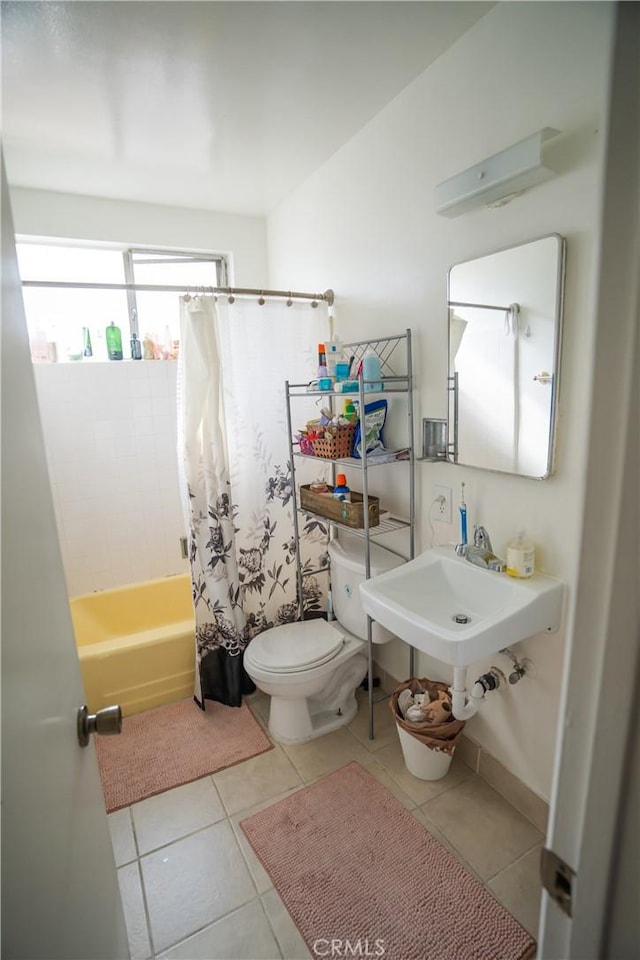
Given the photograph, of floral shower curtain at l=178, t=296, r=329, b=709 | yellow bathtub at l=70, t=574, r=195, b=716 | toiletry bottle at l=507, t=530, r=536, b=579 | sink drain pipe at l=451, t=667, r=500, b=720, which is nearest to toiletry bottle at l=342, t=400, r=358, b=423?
floral shower curtain at l=178, t=296, r=329, b=709

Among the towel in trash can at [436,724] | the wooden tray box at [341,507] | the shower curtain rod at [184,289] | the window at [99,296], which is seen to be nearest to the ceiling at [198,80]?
the window at [99,296]

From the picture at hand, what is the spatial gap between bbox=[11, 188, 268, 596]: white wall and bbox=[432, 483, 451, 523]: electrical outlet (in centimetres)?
177

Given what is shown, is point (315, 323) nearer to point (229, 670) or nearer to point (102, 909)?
point (229, 670)

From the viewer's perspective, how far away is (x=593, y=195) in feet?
4.08

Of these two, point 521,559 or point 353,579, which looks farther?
point 353,579

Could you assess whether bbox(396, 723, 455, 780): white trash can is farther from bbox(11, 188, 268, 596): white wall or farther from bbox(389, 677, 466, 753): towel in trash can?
bbox(11, 188, 268, 596): white wall

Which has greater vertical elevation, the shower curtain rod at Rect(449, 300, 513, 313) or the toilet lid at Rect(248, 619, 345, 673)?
the shower curtain rod at Rect(449, 300, 513, 313)

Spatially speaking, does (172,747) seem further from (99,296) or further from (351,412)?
(99,296)

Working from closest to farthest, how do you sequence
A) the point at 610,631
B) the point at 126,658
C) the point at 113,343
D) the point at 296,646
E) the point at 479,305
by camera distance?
the point at 610,631, the point at 479,305, the point at 296,646, the point at 126,658, the point at 113,343

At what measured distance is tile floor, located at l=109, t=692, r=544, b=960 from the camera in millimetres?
1362

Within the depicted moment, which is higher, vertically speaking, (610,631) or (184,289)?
(184,289)

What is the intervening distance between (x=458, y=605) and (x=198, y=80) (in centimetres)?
209

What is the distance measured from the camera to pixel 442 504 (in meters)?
1.89

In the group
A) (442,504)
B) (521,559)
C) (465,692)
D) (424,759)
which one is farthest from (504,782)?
(442,504)
